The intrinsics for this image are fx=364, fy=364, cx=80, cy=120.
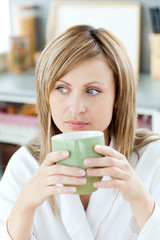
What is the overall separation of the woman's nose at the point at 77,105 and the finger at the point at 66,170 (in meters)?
0.20

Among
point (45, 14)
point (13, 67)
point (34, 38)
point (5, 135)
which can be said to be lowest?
point (5, 135)

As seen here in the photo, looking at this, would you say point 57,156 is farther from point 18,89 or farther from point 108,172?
point 18,89

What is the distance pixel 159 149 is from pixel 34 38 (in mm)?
1776

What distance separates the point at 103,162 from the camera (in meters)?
0.74

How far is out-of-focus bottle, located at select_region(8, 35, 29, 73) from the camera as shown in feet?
8.11

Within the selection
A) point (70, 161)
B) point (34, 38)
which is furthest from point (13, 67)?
point (70, 161)

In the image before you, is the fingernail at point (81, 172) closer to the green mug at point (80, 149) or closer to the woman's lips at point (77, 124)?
the green mug at point (80, 149)

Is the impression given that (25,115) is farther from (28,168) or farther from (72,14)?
(28,168)

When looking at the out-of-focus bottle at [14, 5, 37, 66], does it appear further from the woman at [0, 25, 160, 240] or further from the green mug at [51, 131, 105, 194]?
the green mug at [51, 131, 105, 194]

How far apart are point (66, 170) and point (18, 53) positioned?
6.25 feet

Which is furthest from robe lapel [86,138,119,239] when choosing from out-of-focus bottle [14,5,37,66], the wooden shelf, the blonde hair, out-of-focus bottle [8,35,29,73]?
out-of-focus bottle [14,5,37,66]

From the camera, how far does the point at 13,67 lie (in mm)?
2521

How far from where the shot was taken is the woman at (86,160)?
79cm

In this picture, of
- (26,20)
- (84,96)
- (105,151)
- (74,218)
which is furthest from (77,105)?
(26,20)
